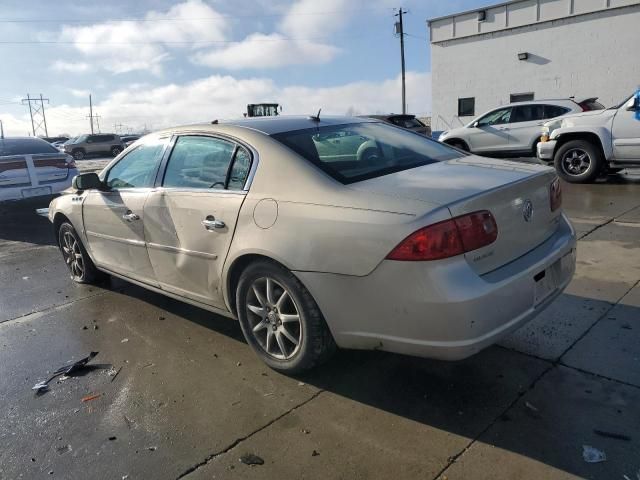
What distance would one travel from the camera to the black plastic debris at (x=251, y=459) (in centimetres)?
253

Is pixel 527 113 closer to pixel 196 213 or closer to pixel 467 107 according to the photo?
pixel 467 107

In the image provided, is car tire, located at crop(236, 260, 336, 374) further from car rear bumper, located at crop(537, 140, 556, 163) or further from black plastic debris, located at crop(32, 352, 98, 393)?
car rear bumper, located at crop(537, 140, 556, 163)

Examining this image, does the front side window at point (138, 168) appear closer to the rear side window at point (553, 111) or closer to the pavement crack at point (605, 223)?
the pavement crack at point (605, 223)

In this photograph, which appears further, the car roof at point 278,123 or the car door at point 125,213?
the car door at point 125,213

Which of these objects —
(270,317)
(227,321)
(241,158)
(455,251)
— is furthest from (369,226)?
(227,321)

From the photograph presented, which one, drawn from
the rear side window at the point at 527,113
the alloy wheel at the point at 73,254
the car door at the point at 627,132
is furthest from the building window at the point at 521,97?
the alloy wheel at the point at 73,254

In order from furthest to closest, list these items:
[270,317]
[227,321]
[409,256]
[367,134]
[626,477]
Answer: [227,321] → [367,134] → [270,317] → [409,256] → [626,477]

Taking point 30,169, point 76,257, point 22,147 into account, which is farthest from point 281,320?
point 22,147

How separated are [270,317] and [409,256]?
43.1 inches

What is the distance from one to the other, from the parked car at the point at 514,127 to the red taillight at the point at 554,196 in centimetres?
975

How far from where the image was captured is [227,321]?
13.9ft

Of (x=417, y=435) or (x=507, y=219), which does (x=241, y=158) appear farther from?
(x=417, y=435)

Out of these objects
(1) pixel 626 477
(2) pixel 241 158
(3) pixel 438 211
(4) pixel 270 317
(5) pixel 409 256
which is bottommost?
(1) pixel 626 477

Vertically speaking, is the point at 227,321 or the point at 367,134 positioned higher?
the point at 367,134
